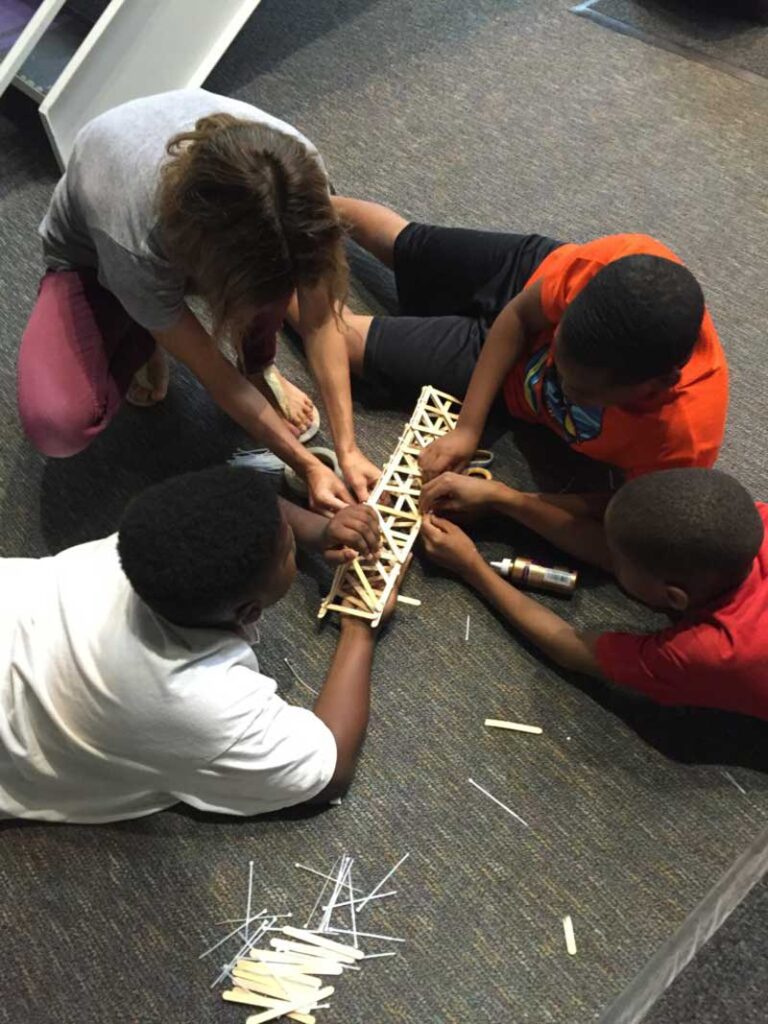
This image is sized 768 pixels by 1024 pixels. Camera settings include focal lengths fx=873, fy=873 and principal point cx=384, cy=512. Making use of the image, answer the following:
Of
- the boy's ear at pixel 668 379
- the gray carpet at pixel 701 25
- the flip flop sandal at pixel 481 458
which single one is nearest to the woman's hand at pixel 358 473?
the flip flop sandal at pixel 481 458

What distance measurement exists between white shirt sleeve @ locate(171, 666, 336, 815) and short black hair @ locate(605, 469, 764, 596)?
0.55m

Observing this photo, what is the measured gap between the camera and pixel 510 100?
2586mm

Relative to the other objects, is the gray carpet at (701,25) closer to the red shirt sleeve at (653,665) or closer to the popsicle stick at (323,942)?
the red shirt sleeve at (653,665)

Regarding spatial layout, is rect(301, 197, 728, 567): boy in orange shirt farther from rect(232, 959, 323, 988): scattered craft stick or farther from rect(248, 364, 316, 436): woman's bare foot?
rect(232, 959, 323, 988): scattered craft stick

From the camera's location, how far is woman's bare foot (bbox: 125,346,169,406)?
1826mm

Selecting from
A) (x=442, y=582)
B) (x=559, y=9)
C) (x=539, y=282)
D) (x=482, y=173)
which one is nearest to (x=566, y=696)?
(x=442, y=582)

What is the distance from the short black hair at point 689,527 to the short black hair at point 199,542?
0.54 m

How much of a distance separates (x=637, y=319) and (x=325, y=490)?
63 cm

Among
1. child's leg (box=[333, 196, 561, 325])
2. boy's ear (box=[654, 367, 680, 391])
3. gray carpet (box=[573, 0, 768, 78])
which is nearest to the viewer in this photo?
boy's ear (box=[654, 367, 680, 391])

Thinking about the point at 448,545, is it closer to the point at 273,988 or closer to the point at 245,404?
the point at 245,404

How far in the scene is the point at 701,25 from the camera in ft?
9.30


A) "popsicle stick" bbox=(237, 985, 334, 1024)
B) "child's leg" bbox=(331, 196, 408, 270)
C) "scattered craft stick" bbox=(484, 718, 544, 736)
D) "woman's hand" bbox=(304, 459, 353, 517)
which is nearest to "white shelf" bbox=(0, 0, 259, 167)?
"child's leg" bbox=(331, 196, 408, 270)

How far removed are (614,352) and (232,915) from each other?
1.02m

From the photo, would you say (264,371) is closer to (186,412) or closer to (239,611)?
(186,412)
